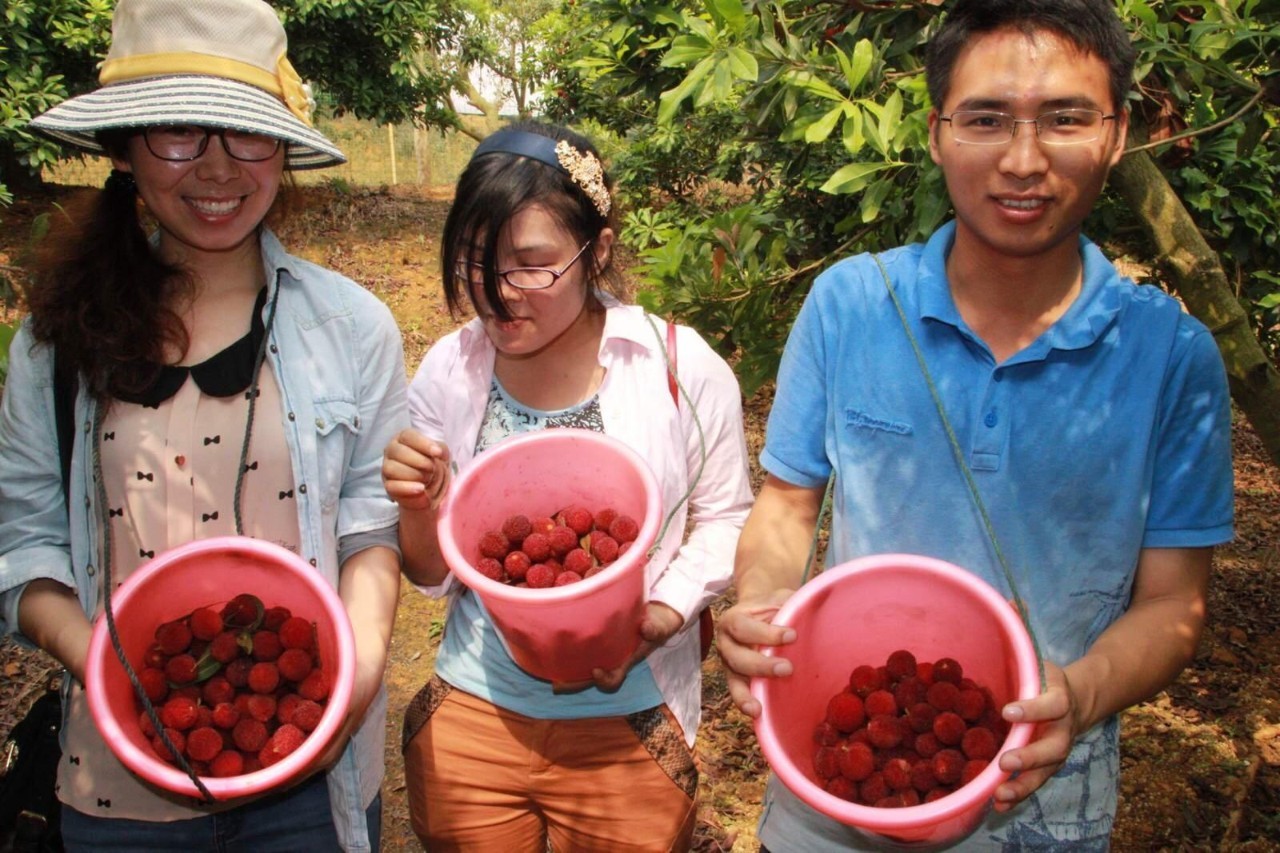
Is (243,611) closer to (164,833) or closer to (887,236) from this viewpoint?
(164,833)

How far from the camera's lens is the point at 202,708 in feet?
4.95

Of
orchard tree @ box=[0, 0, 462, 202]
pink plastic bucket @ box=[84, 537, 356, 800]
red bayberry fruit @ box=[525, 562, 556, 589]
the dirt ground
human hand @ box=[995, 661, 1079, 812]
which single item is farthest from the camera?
orchard tree @ box=[0, 0, 462, 202]

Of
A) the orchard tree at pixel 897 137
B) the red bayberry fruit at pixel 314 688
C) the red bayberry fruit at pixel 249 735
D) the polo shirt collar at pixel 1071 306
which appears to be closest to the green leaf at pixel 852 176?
the orchard tree at pixel 897 137

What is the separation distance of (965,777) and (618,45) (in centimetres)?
249

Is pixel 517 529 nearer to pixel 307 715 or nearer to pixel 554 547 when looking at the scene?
pixel 554 547

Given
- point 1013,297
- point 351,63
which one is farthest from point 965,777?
point 351,63

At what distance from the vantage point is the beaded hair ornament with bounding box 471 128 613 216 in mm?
1886

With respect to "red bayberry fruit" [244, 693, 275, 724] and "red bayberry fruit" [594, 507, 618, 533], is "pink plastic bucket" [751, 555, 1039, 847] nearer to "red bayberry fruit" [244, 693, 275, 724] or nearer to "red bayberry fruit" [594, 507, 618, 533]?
"red bayberry fruit" [594, 507, 618, 533]

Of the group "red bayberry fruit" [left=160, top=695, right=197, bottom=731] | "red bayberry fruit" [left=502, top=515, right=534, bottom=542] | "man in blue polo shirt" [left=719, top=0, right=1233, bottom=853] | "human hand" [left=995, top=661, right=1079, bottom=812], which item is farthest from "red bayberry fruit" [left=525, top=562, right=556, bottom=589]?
"human hand" [left=995, top=661, right=1079, bottom=812]

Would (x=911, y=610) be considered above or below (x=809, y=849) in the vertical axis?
above

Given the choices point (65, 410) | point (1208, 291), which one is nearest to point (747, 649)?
point (65, 410)

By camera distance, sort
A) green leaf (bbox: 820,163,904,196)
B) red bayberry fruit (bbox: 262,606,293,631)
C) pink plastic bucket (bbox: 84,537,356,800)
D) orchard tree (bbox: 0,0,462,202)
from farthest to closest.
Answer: orchard tree (bbox: 0,0,462,202) < green leaf (bbox: 820,163,904,196) < red bayberry fruit (bbox: 262,606,293,631) < pink plastic bucket (bbox: 84,537,356,800)

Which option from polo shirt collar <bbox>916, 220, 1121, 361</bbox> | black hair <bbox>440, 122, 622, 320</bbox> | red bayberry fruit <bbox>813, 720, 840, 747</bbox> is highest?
polo shirt collar <bbox>916, 220, 1121, 361</bbox>

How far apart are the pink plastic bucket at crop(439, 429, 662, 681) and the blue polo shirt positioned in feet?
1.14
